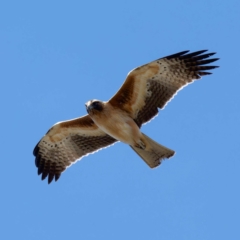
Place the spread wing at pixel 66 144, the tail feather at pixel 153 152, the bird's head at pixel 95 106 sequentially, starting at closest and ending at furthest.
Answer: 1. the bird's head at pixel 95 106
2. the tail feather at pixel 153 152
3. the spread wing at pixel 66 144

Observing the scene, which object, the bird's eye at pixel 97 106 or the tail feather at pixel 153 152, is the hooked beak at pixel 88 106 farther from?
the tail feather at pixel 153 152

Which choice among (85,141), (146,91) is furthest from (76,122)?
(146,91)

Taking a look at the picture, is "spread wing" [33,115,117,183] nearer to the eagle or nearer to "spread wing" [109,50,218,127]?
the eagle

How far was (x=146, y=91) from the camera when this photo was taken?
13.2 metres

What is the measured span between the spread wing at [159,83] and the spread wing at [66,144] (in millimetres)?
876

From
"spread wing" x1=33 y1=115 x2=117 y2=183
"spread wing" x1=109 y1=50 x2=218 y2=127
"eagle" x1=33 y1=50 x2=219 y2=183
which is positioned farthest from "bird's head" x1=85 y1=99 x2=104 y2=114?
"spread wing" x1=33 y1=115 x2=117 y2=183

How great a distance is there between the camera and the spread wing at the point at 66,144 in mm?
13812

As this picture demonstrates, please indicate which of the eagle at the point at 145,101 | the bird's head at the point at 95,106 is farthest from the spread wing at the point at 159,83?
the bird's head at the point at 95,106

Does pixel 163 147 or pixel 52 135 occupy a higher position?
pixel 52 135

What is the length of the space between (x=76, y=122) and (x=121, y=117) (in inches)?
39.8

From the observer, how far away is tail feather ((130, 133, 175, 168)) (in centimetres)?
1302

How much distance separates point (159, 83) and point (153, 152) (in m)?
1.24

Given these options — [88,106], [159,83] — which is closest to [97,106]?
[88,106]

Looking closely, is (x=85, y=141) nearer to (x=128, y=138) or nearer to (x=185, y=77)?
(x=128, y=138)
